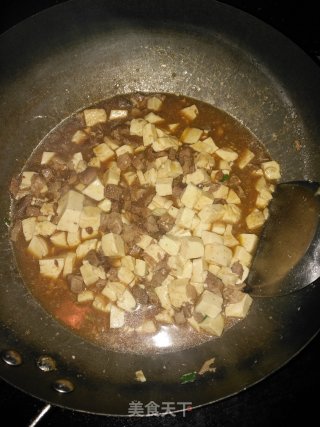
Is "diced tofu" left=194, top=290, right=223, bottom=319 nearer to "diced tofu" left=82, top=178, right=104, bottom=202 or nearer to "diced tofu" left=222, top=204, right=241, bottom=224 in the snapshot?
"diced tofu" left=222, top=204, right=241, bottom=224

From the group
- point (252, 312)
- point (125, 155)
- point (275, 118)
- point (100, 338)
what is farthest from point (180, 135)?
point (100, 338)

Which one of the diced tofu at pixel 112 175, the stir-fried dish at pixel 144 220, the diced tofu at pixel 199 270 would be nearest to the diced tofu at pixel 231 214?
the stir-fried dish at pixel 144 220

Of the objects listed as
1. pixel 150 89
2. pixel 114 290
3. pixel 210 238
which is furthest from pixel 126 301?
pixel 150 89

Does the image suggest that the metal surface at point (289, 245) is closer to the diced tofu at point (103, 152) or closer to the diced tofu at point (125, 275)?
the diced tofu at point (125, 275)

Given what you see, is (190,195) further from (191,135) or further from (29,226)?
(29,226)

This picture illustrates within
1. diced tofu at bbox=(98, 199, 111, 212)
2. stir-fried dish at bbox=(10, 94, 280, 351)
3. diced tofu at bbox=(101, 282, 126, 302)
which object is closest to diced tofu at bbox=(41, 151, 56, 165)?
stir-fried dish at bbox=(10, 94, 280, 351)

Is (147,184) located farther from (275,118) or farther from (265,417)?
(265,417)
